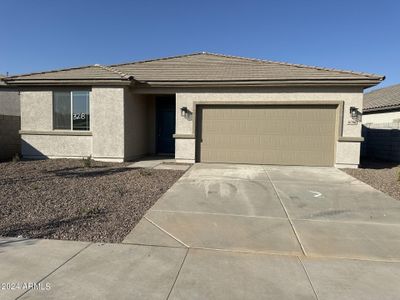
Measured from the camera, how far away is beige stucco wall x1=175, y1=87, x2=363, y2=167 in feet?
38.2

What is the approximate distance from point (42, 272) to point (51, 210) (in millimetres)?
2475

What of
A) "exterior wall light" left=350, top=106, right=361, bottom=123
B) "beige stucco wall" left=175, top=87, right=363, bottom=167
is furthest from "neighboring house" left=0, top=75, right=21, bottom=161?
"exterior wall light" left=350, top=106, right=361, bottom=123

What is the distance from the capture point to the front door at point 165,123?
14.9 m

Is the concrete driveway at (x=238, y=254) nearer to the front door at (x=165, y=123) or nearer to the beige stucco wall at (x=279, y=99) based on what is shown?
the beige stucco wall at (x=279, y=99)

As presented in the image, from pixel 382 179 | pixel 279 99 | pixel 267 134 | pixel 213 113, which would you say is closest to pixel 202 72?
pixel 213 113

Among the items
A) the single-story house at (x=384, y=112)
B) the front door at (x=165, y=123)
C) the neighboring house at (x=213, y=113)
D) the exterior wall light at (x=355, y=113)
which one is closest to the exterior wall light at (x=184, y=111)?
the neighboring house at (x=213, y=113)

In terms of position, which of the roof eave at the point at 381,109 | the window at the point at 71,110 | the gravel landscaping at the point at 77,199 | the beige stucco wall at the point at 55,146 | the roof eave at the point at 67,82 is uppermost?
the roof eave at the point at 67,82

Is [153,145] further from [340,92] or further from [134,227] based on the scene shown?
[134,227]

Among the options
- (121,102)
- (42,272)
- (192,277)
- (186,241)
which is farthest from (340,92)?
(42,272)

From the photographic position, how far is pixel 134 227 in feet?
16.6

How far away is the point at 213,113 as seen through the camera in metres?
12.5

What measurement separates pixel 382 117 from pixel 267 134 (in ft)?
30.0

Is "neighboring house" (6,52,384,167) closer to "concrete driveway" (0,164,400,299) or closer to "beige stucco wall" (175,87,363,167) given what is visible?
"beige stucco wall" (175,87,363,167)

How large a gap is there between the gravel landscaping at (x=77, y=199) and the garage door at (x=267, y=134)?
2.99 metres
